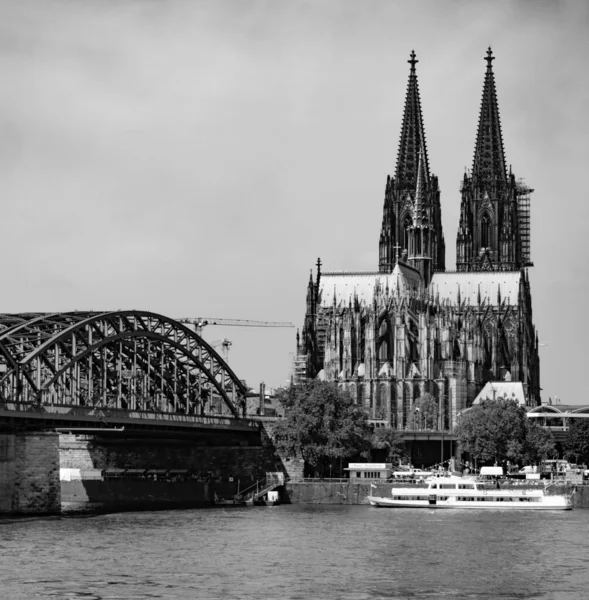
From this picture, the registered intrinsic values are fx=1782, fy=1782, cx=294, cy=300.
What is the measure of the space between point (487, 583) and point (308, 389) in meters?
87.2

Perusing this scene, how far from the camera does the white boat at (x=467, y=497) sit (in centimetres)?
14150

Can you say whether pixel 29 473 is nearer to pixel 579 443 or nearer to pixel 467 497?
pixel 467 497

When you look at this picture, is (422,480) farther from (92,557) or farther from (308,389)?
(92,557)

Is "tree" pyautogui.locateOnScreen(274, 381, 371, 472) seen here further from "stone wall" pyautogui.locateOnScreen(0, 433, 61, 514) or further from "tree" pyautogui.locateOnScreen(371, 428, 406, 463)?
"stone wall" pyautogui.locateOnScreen(0, 433, 61, 514)

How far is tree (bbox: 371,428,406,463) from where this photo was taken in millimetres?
193625

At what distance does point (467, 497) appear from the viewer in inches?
5640

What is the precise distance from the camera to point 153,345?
15275 cm

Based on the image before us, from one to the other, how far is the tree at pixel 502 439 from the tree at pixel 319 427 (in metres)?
18.4

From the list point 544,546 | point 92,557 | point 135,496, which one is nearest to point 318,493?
point 135,496

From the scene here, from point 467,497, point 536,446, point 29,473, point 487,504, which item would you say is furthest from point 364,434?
point 29,473

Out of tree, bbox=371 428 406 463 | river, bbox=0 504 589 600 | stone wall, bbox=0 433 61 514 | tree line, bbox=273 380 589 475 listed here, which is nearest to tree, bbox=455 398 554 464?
tree line, bbox=273 380 589 475

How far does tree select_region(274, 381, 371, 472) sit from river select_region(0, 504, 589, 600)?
3301 cm

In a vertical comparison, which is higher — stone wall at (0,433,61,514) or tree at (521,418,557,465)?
tree at (521,418,557,465)

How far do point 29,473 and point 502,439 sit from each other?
75.6 metres
